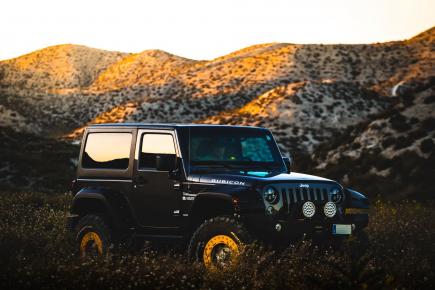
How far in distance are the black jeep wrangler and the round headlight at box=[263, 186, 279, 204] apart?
13 millimetres

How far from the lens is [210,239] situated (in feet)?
31.8

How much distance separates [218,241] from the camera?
380 inches

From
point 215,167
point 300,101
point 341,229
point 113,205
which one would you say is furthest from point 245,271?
point 300,101

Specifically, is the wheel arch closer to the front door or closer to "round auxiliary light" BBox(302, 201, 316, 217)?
the front door

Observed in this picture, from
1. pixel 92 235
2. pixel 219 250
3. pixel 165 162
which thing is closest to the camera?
pixel 219 250

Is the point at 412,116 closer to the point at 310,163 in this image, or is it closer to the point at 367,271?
the point at 310,163

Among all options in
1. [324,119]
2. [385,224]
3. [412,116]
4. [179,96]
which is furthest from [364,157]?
[179,96]

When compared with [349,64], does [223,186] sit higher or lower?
lower

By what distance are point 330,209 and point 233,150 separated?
6.18ft

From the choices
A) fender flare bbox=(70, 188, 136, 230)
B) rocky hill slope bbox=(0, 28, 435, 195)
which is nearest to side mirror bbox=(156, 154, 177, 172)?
fender flare bbox=(70, 188, 136, 230)

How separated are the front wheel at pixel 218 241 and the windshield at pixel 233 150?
113 cm

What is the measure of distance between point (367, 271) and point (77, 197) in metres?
5.44

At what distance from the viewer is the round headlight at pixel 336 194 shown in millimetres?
10141

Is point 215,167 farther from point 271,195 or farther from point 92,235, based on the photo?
point 92,235
